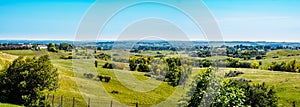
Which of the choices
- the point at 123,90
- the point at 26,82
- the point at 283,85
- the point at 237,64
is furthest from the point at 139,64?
the point at 26,82

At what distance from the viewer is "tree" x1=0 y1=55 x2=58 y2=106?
3042 centimetres

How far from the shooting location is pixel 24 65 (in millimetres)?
32406

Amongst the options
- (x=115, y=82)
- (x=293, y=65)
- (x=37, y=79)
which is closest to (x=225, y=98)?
(x=37, y=79)

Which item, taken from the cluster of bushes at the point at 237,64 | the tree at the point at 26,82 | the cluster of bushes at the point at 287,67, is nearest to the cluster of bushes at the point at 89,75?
the tree at the point at 26,82

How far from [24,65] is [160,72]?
47828mm

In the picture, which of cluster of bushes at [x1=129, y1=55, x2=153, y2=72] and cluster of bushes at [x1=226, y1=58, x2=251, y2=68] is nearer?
cluster of bushes at [x1=129, y1=55, x2=153, y2=72]

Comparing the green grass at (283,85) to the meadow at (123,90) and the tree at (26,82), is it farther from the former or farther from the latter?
the tree at (26,82)

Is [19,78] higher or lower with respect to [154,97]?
higher

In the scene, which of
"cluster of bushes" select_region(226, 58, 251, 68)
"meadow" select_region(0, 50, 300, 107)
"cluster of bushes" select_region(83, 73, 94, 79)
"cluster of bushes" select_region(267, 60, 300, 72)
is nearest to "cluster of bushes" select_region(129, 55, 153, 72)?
"meadow" select_region(0, 50, 300, 107)

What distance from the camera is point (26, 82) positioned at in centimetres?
3134

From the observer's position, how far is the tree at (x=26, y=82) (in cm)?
3042

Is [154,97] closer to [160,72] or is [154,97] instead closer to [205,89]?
[160,72]

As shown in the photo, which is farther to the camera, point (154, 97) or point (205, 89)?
point (154, 97)

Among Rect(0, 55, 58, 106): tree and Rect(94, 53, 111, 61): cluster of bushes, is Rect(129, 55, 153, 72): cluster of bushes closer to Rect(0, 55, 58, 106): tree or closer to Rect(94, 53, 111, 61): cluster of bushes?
Rect(94, 53, 111, 61): cluster of bushes
